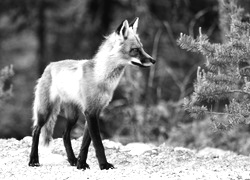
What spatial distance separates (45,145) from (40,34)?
414 inches

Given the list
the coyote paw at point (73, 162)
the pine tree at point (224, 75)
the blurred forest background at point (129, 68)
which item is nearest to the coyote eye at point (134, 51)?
the pine tree at point (224, 75)

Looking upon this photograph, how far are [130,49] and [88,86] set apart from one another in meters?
0.74

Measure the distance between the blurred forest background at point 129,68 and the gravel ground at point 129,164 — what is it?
3.78 metres

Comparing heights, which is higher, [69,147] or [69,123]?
[69,123]

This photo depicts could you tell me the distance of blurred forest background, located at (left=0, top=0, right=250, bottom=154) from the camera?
1148 cm

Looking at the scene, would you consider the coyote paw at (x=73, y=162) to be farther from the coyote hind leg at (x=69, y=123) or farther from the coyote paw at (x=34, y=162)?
the coyote paw at (x=34, y=162)

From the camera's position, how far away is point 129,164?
6477mm

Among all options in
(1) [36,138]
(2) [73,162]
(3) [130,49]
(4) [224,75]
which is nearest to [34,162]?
(1) [36,138]

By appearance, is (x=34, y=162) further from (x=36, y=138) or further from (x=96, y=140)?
(x=96, y=140)

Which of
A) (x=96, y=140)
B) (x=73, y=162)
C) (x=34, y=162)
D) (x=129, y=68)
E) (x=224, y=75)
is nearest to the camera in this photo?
(x=96, y=140)

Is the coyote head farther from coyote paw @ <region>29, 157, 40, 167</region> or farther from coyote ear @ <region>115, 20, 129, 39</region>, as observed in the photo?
coyote paw @ <region>29, 157, 40, 167</region>

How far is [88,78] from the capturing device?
6.21 metres

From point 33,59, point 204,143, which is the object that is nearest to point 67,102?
point 204,143

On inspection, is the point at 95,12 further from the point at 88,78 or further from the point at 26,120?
the point at 88,78
